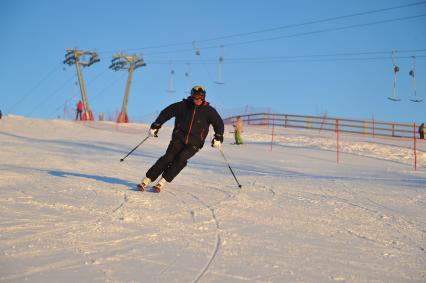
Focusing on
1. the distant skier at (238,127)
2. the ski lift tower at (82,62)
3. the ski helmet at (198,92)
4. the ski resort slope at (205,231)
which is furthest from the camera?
the ski lift tower at (82,62)

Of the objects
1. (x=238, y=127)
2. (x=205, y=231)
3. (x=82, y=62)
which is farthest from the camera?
(x=82, y=62)

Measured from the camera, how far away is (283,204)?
7332 mm

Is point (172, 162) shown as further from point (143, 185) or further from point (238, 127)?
point (238, 127)

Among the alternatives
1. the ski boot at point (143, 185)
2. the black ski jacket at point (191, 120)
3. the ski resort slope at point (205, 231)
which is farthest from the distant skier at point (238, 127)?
the ski boot at point (143, 185)

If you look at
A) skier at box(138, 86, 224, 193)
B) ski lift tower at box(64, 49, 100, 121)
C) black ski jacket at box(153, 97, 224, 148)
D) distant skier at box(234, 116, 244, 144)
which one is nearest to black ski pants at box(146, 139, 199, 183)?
skier at box(138, 86, 224, 193)

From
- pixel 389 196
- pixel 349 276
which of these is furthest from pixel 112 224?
pixel 389 196

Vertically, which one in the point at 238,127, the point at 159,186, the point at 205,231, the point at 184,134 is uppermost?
the point at 238,127

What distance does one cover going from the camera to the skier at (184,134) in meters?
8.04

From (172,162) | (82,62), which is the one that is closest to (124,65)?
(82,62)

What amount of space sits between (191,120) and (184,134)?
0.24 meters

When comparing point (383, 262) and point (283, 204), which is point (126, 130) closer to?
point (283, 204)

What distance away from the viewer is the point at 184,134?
8.07 meters

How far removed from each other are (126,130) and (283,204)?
26.7 metres

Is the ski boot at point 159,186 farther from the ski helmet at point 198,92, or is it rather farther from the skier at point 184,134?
the ski helmet at point 198,92
